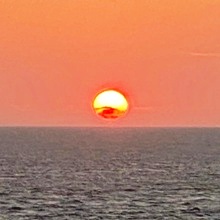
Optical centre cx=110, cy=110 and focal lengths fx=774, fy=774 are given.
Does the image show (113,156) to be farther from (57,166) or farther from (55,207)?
(55,207)

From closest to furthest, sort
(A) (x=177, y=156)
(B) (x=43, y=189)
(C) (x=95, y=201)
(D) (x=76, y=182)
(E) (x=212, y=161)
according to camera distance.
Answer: (C) (x=95, y=201) < (B) (x=43, y=189) < (D) (x=76, y=182) < (E) (x=212, y=161) < (A) (x=177, y=156)

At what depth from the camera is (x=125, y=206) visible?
8962 centimetres

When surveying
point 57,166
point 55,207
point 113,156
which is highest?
point 113,156

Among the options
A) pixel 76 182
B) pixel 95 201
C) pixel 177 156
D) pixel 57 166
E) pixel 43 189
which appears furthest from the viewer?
pixel 177 156

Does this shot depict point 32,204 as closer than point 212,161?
Yes

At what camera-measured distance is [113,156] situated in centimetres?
17625

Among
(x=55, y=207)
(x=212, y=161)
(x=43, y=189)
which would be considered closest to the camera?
(x=55, y=207)

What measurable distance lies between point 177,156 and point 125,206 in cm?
8243

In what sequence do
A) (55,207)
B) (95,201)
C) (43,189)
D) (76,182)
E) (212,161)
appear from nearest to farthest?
1. (55,207)
2. (95,201)
3. (43,189)
4. (76,182)
5. (212,161)

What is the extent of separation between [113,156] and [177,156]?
49.4 feet

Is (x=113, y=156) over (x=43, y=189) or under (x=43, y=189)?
over

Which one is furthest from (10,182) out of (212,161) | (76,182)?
(212,161)

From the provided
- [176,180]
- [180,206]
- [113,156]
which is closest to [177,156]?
[113,156]

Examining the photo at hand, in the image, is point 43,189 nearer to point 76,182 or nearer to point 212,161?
point 76,182
